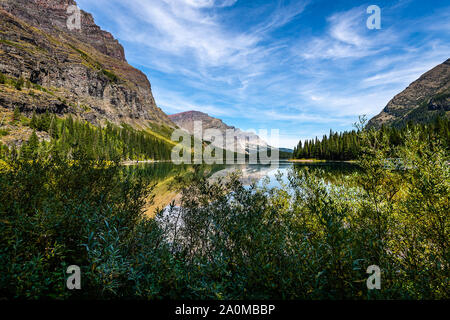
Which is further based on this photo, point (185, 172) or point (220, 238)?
point (185, 172)

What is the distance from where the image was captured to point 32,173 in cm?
920

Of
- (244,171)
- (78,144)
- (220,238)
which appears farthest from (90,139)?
(220,238)

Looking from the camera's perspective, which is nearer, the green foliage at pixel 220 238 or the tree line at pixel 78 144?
the green foliage at pixel 220 238
